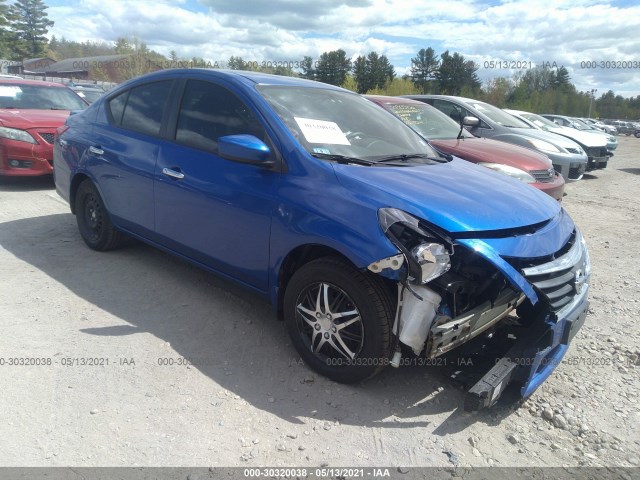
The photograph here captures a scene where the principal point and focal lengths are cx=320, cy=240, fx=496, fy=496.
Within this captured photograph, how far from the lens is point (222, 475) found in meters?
2.28

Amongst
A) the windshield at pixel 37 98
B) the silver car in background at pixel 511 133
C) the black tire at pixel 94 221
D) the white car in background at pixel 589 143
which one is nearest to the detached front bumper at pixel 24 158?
the windshield at pixel 37 98

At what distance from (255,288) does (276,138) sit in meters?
1.00

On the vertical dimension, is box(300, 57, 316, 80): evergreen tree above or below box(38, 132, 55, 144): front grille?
above

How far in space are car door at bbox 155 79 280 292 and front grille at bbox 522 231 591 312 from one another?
158 cm

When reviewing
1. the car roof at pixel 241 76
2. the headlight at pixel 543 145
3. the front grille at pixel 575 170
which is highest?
the car roof at pixel 241 76

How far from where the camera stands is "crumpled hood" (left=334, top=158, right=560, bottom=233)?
2.65 m

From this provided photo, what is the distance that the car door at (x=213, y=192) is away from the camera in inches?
126

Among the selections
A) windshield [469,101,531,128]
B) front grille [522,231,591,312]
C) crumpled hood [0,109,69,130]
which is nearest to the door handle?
front grille [522,231,591,312]

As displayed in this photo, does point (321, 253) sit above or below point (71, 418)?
above

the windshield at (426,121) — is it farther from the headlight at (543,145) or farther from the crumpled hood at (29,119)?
the crumpled hood at (29,119)

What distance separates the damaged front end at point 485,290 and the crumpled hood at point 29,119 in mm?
6684

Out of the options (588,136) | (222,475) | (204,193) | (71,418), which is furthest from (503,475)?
(588,136)

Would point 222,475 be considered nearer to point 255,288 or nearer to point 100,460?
point 100,460

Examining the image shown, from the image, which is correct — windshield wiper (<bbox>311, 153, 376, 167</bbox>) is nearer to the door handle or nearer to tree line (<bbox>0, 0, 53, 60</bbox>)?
the door handle
